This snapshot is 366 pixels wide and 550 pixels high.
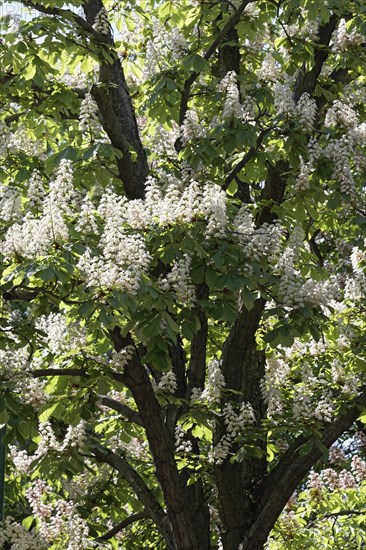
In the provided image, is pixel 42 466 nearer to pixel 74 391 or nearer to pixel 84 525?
pixel 74 391

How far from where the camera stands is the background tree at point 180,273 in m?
5.83

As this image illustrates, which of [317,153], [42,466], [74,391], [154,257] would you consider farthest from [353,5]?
[42,466]

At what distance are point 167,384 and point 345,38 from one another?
2.93 metres

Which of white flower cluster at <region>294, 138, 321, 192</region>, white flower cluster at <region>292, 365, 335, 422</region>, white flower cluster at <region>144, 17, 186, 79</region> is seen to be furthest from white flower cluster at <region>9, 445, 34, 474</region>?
white flower cluster at <region>144, 17, 186, 79</region>

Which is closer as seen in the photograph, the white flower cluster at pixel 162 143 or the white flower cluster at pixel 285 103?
the white flower cluster at pixel 285 103

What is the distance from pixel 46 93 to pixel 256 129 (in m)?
1.66

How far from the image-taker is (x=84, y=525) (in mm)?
7566

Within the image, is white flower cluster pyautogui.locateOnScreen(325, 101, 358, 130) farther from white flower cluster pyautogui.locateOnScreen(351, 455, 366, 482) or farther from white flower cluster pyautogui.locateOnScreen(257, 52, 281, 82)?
white flower cluster pyautogui.locateOnScreen(351, 455, 366, 482)

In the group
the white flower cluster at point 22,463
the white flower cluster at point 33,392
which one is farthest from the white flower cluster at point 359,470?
the white flower cluster at point 33,392

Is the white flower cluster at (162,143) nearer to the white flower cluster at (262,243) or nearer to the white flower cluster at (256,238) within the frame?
the white flower cluster at (256,238)

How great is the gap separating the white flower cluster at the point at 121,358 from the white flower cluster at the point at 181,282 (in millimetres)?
678

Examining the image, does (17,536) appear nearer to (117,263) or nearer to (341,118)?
(117,263)

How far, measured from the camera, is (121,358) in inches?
253

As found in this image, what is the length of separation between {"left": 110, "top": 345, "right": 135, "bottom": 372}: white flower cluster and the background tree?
1cm
